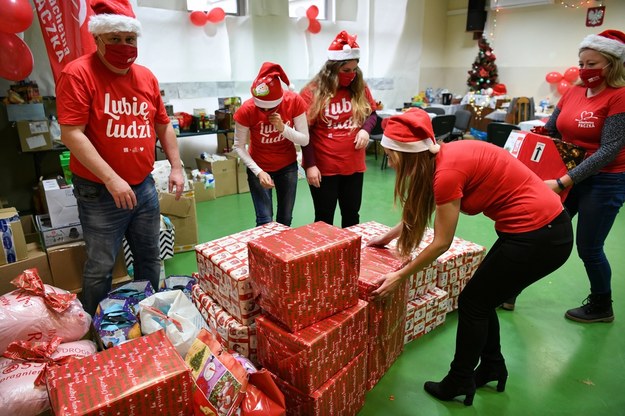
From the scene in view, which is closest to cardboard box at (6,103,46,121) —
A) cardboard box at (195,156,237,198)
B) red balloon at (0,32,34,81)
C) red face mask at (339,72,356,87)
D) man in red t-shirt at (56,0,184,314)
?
red balloon at (0,32,34,81)

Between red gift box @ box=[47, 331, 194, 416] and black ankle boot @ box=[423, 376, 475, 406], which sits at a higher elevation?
red gift box @ box=[47, 331, 194, 416]

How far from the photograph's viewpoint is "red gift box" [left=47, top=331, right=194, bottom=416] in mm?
1098

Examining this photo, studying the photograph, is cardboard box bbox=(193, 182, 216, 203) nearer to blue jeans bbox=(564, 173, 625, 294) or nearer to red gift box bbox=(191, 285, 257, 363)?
red gift box bbox=(191, 285, 257, 363)

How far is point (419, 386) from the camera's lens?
194cm

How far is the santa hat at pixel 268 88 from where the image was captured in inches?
88.2

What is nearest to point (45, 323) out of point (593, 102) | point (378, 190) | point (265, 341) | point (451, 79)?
point (265, 341)

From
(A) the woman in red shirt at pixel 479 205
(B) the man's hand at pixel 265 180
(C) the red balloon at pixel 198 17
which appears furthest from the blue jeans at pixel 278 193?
(C) the red balloon at pixel 198 17

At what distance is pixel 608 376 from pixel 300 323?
160 cm

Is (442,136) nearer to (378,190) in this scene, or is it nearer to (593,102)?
(378,190)

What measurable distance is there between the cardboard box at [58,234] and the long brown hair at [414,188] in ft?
5.92

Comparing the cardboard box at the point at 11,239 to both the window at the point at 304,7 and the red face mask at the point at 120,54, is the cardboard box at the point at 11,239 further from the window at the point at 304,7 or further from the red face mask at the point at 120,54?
the window at the point at 304,7

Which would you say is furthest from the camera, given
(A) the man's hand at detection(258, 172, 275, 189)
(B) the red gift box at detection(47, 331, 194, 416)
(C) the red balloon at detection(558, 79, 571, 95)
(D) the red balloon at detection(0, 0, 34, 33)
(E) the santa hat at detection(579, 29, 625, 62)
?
(C) the red balloon at detection(558, 79, 571, 95)

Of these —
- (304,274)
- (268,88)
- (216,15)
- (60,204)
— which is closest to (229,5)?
(216,15)

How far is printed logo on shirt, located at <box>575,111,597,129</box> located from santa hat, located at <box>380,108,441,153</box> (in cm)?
116
